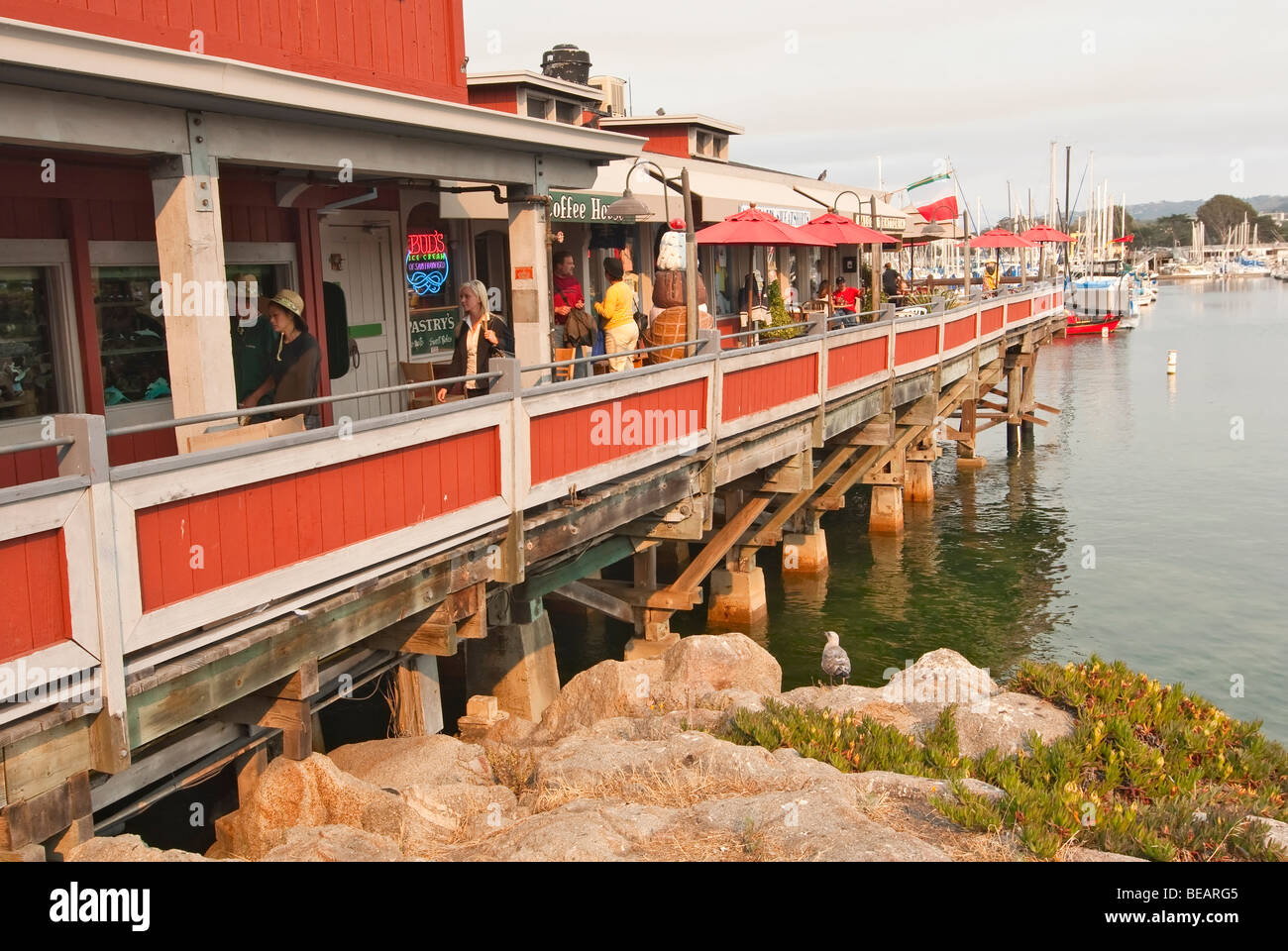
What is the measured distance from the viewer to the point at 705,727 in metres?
8.87

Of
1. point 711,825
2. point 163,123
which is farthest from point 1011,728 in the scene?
point 163,123

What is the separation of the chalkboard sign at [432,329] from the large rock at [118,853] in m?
8.07

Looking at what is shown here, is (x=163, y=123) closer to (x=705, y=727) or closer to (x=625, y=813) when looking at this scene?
(x=625, y=813)

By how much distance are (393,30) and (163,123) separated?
417 cm

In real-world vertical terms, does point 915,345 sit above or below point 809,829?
above

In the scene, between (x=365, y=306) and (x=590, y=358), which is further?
(x=365, y=306)

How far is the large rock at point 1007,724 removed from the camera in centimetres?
870

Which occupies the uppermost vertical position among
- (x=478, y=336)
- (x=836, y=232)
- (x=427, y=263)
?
(x=836, y=232)

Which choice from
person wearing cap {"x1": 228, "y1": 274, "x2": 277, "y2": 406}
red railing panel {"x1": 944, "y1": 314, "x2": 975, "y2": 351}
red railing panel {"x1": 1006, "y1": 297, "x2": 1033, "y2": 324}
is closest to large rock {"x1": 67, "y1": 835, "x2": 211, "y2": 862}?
person wearing cap {"x1": 228, "y1": 274, "x2": 277, "y2": 406}

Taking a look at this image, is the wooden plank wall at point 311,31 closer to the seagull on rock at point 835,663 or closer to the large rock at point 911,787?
the large rock at point 911,787

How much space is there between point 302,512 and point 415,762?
2726mm

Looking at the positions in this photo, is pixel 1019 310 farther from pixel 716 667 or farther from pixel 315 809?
pixel 315 809

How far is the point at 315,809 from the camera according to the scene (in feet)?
23.1

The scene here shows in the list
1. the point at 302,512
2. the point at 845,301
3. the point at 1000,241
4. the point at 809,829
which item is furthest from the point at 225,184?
the point at 1000,241
